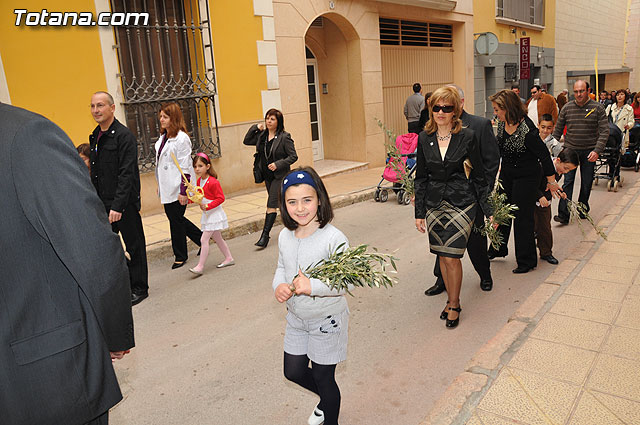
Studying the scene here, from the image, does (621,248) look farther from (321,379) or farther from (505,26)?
(505,26)

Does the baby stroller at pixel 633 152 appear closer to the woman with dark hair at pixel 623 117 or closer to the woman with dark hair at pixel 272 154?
the woman with dark hair at pixel 623 117

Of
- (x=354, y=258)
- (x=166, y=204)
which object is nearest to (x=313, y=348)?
(x=354, y=258)

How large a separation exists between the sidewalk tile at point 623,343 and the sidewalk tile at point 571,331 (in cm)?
6

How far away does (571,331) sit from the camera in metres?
4.06

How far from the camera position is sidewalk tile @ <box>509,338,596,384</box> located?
3.46 m

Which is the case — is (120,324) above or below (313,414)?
above

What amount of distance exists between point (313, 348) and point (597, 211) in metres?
7.26

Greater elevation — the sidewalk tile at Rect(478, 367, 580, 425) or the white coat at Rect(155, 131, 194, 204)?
the white coat at Rect(155, 131, 194, 204)

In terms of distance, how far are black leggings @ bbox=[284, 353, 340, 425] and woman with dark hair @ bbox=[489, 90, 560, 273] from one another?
11.6 ft

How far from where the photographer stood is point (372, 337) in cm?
445

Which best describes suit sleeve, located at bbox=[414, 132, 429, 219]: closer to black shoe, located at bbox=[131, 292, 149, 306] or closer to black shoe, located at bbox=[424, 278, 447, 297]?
black shoe, located at bbox=[424, 278, 447, 297]

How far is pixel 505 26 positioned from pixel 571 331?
18.7 m

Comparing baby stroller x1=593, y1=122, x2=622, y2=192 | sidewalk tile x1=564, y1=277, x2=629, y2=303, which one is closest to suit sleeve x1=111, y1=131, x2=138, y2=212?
sidewalk tile x1=564, y1=277, x2=629, y2=303

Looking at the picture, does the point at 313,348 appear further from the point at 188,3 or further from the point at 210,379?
the point at 188,3
